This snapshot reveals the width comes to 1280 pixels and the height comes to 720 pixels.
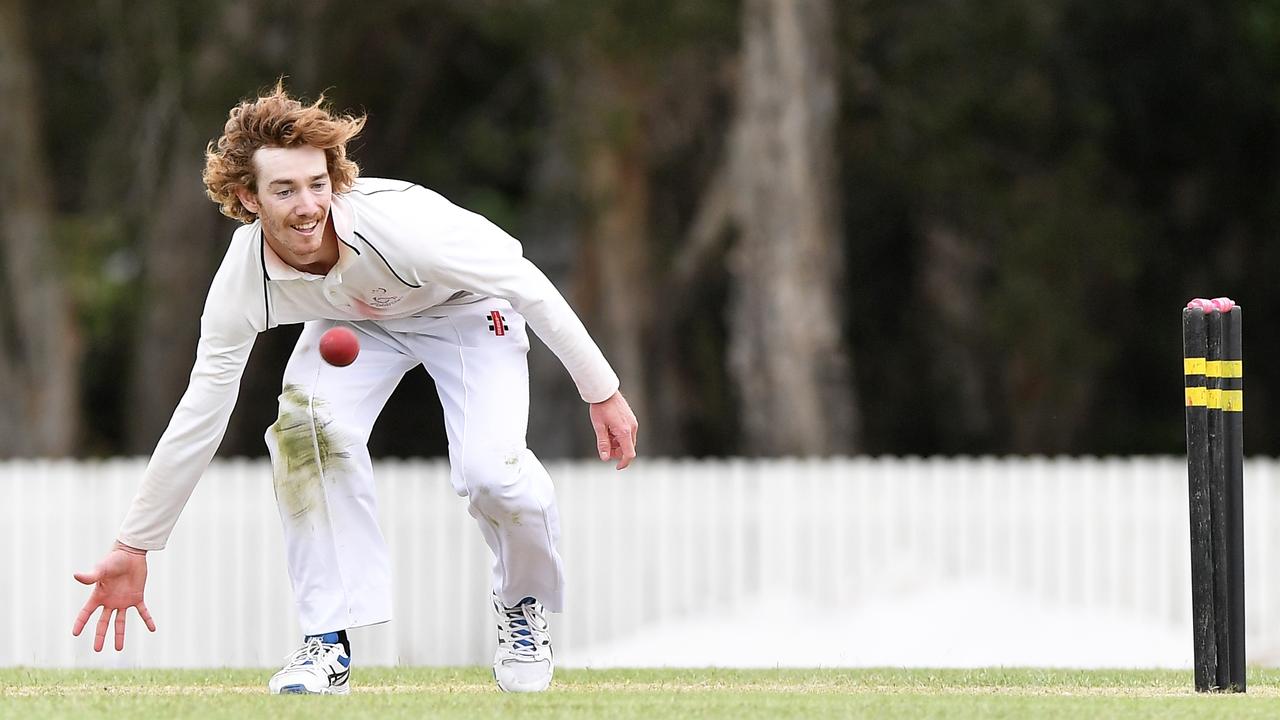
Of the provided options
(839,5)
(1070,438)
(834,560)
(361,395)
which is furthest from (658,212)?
(361,395)

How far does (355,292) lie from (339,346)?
23cm

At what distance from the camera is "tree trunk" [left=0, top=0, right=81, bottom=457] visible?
59.5 feet

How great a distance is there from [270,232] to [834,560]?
7758 mm

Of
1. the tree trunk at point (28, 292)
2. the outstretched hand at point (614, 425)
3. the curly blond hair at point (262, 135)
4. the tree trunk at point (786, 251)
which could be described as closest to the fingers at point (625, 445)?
the outstretched hand at point (614, 425)

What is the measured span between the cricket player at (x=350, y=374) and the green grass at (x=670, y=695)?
0.80 ft

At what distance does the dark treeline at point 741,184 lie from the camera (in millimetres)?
16734

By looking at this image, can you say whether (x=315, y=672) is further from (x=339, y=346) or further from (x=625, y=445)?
(x=625, y=445)

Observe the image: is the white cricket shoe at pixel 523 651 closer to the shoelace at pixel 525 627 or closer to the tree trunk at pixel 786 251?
the shoelace at pixel 525 627

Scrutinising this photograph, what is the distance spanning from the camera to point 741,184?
16891 mm

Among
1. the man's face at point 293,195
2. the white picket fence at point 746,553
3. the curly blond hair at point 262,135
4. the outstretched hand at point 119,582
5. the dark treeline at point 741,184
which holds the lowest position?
the white picket fence at point 746,553

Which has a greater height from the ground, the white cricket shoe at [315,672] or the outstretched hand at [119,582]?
the outstretched hand at [119,582]

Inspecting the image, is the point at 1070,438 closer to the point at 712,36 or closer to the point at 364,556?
the point at 712,36

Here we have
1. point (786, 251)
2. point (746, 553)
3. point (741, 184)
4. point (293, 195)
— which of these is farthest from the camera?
point (741, 184)

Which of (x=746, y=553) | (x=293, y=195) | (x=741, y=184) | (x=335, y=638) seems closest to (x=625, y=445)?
(x=335, y=638)
